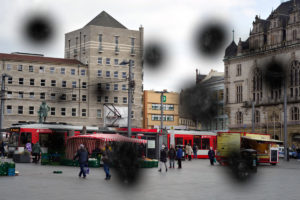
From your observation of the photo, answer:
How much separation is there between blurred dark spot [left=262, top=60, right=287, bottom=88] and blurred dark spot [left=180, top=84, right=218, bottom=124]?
10.2 ft

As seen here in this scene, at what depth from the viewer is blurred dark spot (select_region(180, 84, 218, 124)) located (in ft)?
57.6

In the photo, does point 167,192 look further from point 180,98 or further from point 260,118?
point 260,118

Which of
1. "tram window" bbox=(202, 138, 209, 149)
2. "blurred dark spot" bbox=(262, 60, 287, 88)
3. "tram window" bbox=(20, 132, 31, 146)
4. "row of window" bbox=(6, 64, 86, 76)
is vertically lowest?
"tram window" bbox=(202, 138, 209, 149)

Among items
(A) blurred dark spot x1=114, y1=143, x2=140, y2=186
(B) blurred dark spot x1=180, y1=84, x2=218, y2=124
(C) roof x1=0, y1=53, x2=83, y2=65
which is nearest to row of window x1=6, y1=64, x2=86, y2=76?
(C) roof x1=0, y1=53, x2=83, y2=65

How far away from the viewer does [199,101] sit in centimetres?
2181

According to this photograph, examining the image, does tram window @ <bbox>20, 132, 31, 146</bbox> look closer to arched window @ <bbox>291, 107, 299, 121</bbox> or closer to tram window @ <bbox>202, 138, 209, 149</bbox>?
tram window @ <bbox>202, 138, 209, 149</bbox>

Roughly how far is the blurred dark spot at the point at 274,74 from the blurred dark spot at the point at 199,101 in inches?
123

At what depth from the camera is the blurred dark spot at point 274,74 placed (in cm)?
1255

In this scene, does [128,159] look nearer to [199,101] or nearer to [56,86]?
[199,101]

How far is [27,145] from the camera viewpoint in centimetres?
4903

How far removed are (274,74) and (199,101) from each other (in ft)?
28.5

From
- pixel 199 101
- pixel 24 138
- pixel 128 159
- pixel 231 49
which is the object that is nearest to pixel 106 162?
pixel 199 101

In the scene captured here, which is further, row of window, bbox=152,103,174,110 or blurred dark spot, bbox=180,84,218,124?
row of window, bbox=152,103,174,110

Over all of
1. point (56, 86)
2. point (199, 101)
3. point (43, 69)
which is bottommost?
point (199, 101)
